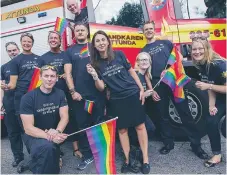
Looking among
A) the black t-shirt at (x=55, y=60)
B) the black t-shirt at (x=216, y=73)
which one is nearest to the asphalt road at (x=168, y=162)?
the black t-shirt at (x=216, y=73)

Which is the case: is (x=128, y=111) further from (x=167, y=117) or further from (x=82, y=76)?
(x=167, y=117)

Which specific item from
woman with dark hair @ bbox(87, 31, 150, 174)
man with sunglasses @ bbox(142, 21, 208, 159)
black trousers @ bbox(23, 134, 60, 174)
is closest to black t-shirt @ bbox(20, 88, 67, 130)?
black trousers @ bbox(23, 134, 60, 174)

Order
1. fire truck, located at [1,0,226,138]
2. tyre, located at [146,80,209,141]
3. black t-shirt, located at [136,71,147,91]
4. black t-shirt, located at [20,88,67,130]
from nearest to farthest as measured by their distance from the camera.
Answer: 1. black t-shirt, located at [20,88,67,130]
2. black t-shirt, located at [136,71,147,91]
3. tyre, located at [146,80,209,141]
4. fire truck, located at [1,0,226,138]

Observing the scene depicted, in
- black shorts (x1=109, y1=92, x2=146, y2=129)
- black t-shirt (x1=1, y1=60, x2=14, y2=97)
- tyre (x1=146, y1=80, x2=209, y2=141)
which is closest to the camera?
black shorts (x1=109, y1=92, x2=146, y2=129)

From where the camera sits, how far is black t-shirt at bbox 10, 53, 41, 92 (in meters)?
3.63

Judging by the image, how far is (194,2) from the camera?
4.23 meters

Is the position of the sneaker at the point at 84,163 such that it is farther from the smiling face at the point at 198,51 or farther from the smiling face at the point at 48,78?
the smiling face at the point at 198,51

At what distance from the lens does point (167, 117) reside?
3838 millimetres

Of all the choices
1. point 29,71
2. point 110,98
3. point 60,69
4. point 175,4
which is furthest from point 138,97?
point 175,4

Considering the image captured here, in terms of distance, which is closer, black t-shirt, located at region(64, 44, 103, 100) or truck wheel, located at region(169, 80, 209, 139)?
black t-shirt, located at region(64, 44, 103, 100)

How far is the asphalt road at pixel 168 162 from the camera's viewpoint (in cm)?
327

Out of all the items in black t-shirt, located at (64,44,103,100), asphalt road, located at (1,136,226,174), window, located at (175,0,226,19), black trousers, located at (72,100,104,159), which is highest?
window, located at (175,0,226,19)

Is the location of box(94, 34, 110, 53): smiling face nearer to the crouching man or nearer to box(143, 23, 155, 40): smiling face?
the crouching man

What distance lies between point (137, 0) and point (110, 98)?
1.86 meters
